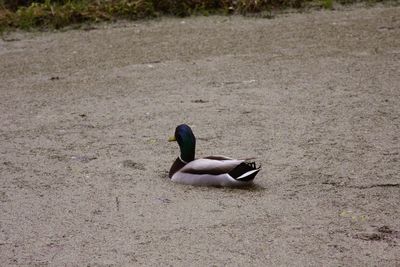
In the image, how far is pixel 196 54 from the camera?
8531mm

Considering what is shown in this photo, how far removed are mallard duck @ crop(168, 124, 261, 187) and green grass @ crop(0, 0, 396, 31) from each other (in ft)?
15.1

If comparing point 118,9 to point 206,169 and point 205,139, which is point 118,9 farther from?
point 206,169

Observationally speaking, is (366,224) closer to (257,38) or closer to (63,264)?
(63,264)

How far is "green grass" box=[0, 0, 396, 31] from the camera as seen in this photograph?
9.75 metres

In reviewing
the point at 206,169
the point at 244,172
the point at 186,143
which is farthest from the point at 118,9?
the point at 244,172

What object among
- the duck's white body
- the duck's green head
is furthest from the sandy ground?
the duck's green head

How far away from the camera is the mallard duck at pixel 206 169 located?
17.1 feet

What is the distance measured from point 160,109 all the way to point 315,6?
3873mm

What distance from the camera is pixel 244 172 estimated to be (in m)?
5.21

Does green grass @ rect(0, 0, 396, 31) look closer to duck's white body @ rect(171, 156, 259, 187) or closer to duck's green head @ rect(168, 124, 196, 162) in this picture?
duck's green head @ rect(168, 124, 196, 162)

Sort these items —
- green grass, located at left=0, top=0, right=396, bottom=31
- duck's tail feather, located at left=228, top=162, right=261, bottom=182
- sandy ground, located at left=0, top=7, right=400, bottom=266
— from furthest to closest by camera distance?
green grass, located at left=0, top=0, right=396, bottom=31 → duck's tail feather, located at left=228, top=162, right=261, bottom=182 → sandy ground, located at left=0, top=7, right=400, bottom=266

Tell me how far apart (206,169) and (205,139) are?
39.2 inches

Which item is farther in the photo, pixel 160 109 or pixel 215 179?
pixel 160 109

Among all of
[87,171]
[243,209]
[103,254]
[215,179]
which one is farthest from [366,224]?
[87,171]
